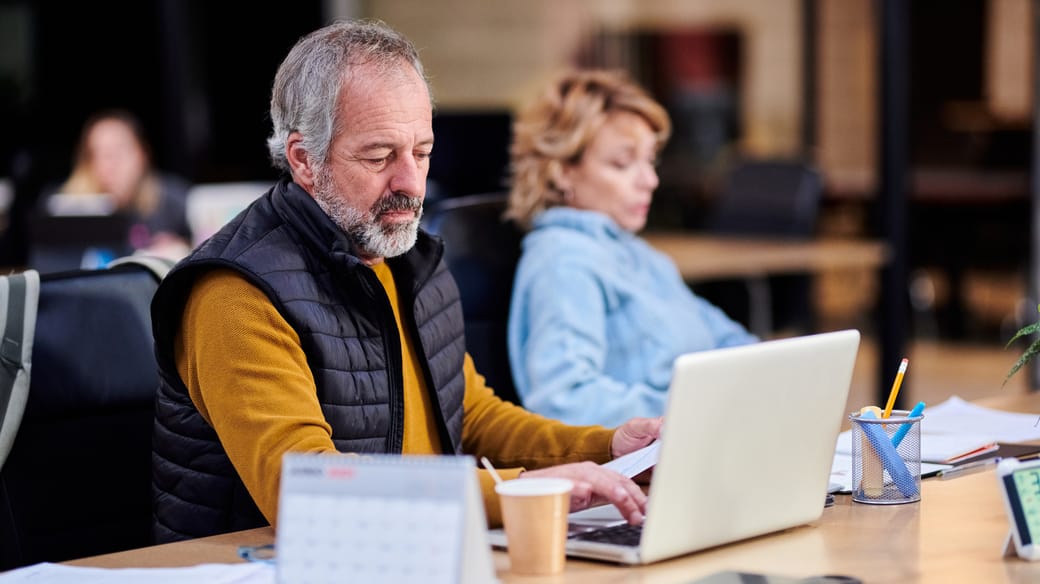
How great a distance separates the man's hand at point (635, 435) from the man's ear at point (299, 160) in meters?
0.54

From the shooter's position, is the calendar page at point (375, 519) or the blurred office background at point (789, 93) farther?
the blurred office background at point (789, 93)

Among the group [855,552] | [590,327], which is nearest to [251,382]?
[855,552]

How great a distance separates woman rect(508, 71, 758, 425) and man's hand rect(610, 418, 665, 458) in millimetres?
647

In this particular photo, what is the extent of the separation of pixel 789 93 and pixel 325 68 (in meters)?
6.40

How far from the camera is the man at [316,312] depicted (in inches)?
72.2

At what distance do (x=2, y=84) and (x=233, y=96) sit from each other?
1449 mm

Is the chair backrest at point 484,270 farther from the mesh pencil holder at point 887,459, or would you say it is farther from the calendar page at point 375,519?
the calendar page at point 375,519

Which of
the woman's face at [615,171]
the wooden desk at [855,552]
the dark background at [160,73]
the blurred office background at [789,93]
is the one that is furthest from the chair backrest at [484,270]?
the dark background at [160,73]

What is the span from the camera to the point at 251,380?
1.80 metres

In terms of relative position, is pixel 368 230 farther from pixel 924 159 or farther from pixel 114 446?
pixel 924 159

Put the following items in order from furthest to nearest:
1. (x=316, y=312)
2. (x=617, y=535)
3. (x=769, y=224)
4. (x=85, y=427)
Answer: (x=769, y=224) < (x=85, y=427) < (x=316, y=312) < (x=617, y=535)

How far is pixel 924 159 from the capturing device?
8367 millimetres

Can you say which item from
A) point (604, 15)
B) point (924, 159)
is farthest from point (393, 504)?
point (924, 159)

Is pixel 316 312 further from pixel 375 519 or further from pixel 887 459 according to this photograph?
pixel 887 459
